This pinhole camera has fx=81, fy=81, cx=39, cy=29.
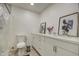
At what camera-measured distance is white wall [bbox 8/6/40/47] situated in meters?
1.23

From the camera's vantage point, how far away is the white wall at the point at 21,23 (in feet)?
4.02

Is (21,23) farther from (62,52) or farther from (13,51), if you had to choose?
(62,52)

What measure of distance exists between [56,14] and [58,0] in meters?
0.24

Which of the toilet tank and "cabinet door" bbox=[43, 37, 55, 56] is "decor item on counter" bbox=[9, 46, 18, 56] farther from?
"cabinet door" bbox=[43, 37, 55, 56]

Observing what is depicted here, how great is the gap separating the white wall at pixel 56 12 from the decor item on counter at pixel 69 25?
0.20 ft

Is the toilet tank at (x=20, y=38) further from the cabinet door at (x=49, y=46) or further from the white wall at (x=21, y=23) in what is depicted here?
the cabinet door at (x=49, y=46)

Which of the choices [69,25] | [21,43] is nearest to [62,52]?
[69,25]

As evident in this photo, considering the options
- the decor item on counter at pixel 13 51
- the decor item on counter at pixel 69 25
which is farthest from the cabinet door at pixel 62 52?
the decor item on counter at pixel 13 51

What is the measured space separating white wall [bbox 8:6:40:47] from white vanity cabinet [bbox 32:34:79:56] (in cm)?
17

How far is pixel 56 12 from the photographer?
4.50 feet

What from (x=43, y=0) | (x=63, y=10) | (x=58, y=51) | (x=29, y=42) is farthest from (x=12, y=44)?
(x=63, y=10)

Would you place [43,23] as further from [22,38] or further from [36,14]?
[22,38]

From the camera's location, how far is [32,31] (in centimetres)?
131

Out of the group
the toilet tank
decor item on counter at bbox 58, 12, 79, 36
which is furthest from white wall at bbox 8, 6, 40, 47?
decor item on counter at bbox 58, 12, 79, 36
